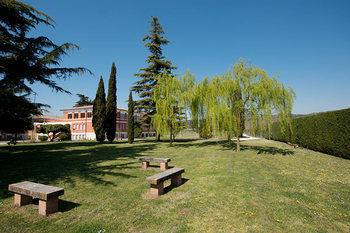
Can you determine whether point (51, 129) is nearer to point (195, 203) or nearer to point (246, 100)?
point (246, 100)

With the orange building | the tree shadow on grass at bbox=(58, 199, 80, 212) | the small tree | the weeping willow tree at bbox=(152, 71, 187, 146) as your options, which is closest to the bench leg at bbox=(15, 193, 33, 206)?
the tree shadow on grass at bbox=(58, 199, 80, 212)

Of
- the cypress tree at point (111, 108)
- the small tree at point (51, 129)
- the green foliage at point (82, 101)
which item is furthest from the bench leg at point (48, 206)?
the green foliage at point (82, 101)

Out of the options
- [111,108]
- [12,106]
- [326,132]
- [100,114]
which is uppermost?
[111,108]

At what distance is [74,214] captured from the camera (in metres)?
3.73

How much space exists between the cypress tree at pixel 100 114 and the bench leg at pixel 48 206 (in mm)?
Answer: 19856

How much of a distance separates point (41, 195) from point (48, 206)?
0.33m

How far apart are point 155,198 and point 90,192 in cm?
205

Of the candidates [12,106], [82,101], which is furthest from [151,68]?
[82,101]

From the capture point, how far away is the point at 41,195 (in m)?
3.56

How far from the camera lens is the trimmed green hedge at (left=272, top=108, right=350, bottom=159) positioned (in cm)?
1085

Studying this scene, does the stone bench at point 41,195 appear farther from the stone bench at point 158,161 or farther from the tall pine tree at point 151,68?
the tall pine tree at point 151,68

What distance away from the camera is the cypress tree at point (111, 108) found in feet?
76.3

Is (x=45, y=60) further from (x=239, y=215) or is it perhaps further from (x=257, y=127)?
(x=257, y=127)

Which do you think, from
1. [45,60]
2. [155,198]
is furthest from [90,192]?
[45,60]
